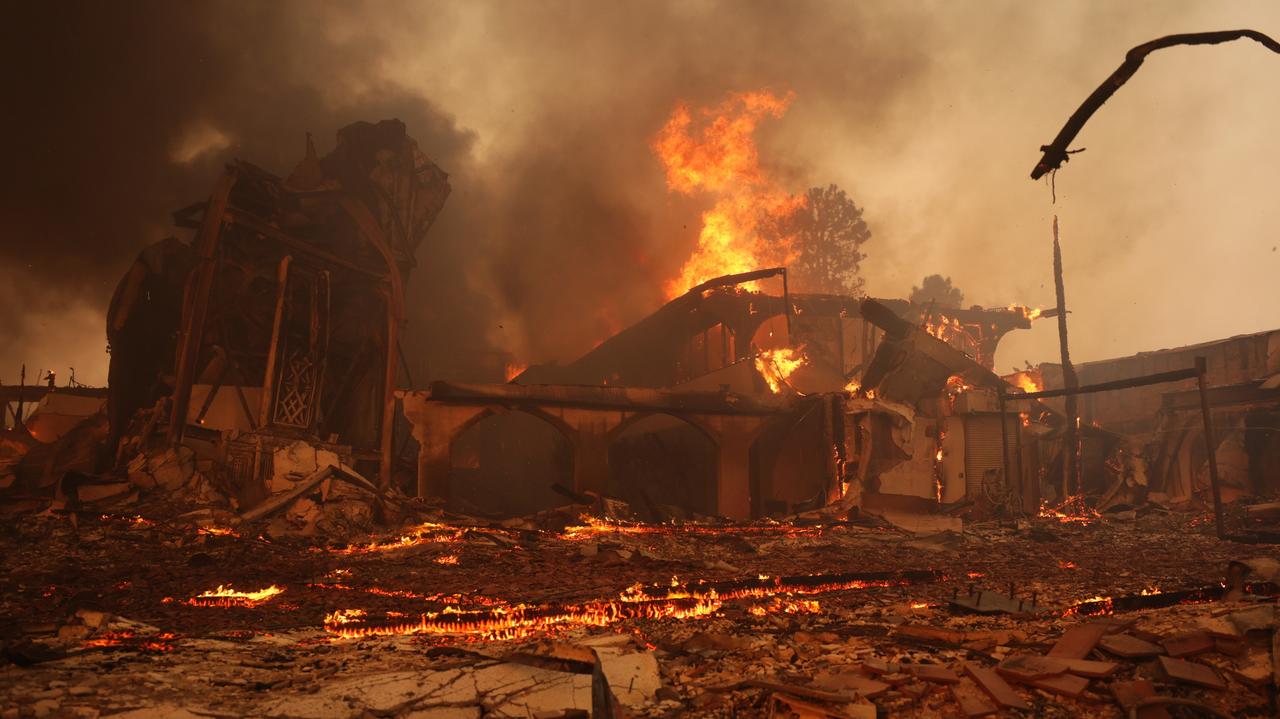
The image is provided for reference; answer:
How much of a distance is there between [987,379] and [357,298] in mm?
18677

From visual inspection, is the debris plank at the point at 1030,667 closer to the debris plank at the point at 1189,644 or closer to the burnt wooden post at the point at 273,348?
the debris plank at the point at 1189,644

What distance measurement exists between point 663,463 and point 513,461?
25.7ft

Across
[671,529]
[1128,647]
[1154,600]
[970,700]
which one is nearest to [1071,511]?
[671,529]

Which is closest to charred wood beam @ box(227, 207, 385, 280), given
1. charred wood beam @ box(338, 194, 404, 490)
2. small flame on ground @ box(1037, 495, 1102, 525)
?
charred wood beam @ box(338, 194, 404, 490)

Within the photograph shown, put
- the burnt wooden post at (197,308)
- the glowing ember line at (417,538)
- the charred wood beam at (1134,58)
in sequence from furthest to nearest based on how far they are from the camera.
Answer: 1. the burnt wooden post at (197,308)
2. the glowing ember line at (417,538)
3. the charred wood beam at (1134,58)

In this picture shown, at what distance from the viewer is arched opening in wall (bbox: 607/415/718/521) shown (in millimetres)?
25047

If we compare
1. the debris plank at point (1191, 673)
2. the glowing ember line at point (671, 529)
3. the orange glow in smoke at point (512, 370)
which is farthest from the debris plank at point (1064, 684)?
the orange glow in smoke at point (512, 370)

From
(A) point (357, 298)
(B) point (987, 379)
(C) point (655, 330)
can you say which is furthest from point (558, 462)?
(B) point (987, 379)

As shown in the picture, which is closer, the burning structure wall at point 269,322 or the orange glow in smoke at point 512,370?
the burning structure wall at point 269,322

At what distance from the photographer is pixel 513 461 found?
30656 mm

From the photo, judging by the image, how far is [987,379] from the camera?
2284cm

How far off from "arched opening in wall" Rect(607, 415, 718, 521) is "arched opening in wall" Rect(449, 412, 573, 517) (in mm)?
2713

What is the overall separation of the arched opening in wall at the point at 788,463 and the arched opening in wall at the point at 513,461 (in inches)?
303

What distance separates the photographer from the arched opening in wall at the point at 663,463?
986 inches
